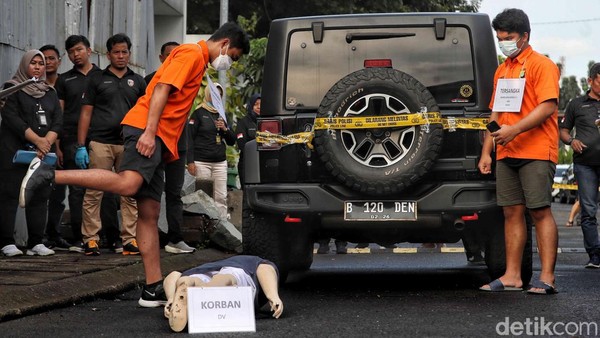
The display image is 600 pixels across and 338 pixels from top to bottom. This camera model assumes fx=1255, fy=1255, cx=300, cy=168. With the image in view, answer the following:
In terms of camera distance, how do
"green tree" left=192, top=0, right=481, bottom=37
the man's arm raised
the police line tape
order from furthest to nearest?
"green tree" left=192, top=0, right=481, bottom=37 < the police line tape < the man's arm raised

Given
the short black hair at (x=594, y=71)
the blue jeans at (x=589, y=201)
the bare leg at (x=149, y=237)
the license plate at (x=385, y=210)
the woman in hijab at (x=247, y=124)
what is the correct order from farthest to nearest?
the woman in hijab at (x=247, y=124)
the short black hair at (x=594, y=71)
the blue jeans at (x=589, y=201)
the license plate at (x=385, y=210)
the bare leg at (x=149, y=237)

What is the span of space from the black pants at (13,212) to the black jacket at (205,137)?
3542mm

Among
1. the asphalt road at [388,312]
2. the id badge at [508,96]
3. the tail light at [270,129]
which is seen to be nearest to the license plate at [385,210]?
the asphalt road at [388,312]

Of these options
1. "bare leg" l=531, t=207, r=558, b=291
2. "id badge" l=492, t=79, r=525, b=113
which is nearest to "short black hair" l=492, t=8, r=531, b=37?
"id badge" l=492, t=79, r=525, b=113

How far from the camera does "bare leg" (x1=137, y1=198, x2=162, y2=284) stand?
8.22m

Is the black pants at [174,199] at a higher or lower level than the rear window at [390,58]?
lower

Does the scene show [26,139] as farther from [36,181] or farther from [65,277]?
[36,181]

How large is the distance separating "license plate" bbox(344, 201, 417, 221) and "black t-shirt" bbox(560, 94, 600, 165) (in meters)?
3.61

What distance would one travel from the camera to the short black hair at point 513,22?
29.9 ft

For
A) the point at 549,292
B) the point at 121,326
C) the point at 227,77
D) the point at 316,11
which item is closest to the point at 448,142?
the point at 549,292

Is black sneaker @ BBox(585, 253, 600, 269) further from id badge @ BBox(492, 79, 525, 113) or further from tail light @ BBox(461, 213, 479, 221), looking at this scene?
id badge @ BBox(492, 79, 525, 113)

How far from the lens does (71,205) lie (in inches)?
484

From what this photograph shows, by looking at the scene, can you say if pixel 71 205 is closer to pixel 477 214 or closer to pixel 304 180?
pixel 304 180

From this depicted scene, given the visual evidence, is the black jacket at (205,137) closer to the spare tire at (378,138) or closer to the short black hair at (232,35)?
the spare tire at (378,138)
